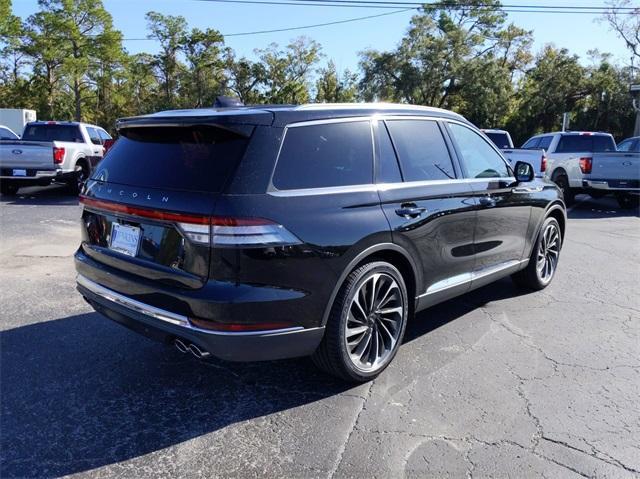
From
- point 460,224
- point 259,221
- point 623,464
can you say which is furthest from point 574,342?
point 259,221

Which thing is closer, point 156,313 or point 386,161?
point 156,313

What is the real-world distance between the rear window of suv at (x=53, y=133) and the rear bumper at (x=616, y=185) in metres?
13.2

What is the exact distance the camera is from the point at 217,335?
282cm

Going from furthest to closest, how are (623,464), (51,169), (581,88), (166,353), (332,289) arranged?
1. (581,88)
2. (51,169)
3. (166,353)
4. (332,289)
5. (623,464)

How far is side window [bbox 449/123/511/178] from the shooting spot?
4.46 m

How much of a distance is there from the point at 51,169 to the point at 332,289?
11156mm

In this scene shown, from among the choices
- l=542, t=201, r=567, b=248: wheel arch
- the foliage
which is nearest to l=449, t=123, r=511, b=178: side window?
l=542, t=201, r=567, b=248: wheel arch

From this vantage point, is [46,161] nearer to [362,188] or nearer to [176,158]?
[176,158]

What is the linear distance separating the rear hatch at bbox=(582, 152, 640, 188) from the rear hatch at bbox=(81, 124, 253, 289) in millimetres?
11952

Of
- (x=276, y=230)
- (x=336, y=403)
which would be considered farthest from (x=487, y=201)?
(x=276, y=230)

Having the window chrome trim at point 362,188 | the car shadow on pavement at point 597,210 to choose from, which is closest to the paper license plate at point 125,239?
the window chrome trim at point 362,188

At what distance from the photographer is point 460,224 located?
4172 millimetres

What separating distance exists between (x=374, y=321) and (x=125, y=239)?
5.58 feet

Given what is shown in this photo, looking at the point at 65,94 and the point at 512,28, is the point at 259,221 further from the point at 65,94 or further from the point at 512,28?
the point at 65,94
